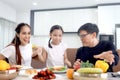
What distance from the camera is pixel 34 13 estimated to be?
6375 millimetres

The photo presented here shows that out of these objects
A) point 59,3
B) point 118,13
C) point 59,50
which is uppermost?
point 59,3

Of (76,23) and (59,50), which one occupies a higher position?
(76,23)

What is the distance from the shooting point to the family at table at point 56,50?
64.9 inches

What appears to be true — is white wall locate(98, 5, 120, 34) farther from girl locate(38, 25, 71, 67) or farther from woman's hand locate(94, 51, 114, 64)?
woman's hand locate(94, 51, 114, 64)

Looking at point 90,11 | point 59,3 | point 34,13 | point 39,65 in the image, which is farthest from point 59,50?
point 34,13

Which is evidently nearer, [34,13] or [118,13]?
[118,13]

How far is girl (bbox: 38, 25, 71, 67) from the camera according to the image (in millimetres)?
2188

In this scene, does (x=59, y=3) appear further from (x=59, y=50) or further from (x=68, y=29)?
(x=59, y=50)

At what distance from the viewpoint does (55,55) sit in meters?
2.25

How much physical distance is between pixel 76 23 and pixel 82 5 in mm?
632

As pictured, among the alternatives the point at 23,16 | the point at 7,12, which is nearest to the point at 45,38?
the point at 23,16

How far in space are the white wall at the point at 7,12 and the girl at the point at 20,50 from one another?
3711mm

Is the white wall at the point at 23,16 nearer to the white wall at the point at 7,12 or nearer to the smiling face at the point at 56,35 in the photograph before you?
the white wall at the point at 7,12

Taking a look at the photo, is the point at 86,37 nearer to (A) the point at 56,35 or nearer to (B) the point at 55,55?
(A) the point at 56,35
